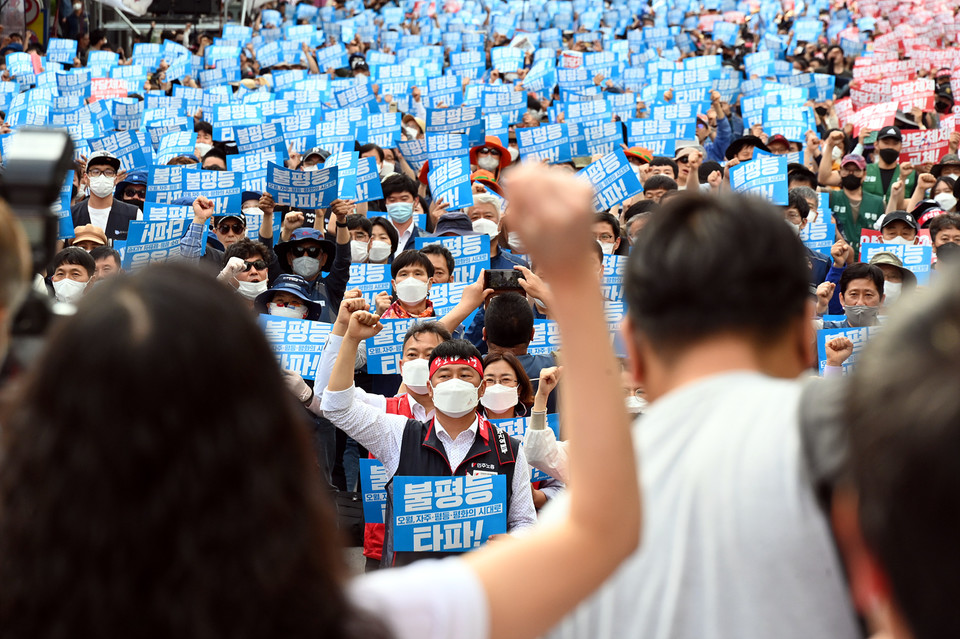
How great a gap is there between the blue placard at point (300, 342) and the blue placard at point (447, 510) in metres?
1.89

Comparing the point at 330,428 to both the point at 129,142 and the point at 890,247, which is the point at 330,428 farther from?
the point at 129,142

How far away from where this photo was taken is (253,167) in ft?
34.8

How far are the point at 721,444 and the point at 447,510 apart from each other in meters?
2.83

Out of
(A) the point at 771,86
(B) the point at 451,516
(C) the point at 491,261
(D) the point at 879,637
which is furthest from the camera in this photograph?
(A) the point at 771,86

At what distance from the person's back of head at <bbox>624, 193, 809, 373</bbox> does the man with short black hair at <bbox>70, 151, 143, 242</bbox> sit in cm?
781

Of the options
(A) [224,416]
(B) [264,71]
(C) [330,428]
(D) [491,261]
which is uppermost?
(B) [264,71]

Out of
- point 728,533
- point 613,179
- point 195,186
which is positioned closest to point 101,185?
point 195,186

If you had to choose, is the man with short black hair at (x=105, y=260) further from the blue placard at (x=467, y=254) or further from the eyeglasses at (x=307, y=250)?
the blue placard at (x=467, y=254)

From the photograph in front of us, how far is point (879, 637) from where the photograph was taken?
1.37 metres

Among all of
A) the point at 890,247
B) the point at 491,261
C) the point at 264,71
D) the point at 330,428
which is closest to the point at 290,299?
the point at 330,428

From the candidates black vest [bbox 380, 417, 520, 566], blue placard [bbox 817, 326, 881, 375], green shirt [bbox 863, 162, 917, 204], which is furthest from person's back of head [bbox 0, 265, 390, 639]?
green shirt [bbox 863, 162, 917, 204]

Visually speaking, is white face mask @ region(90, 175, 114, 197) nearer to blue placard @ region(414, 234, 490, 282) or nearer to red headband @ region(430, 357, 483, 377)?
blue placard @ region(414, 234, 490, 282)

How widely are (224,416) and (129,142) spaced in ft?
36.0

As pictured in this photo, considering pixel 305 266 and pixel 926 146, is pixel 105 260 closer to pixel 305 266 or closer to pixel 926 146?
pixel 305 266
